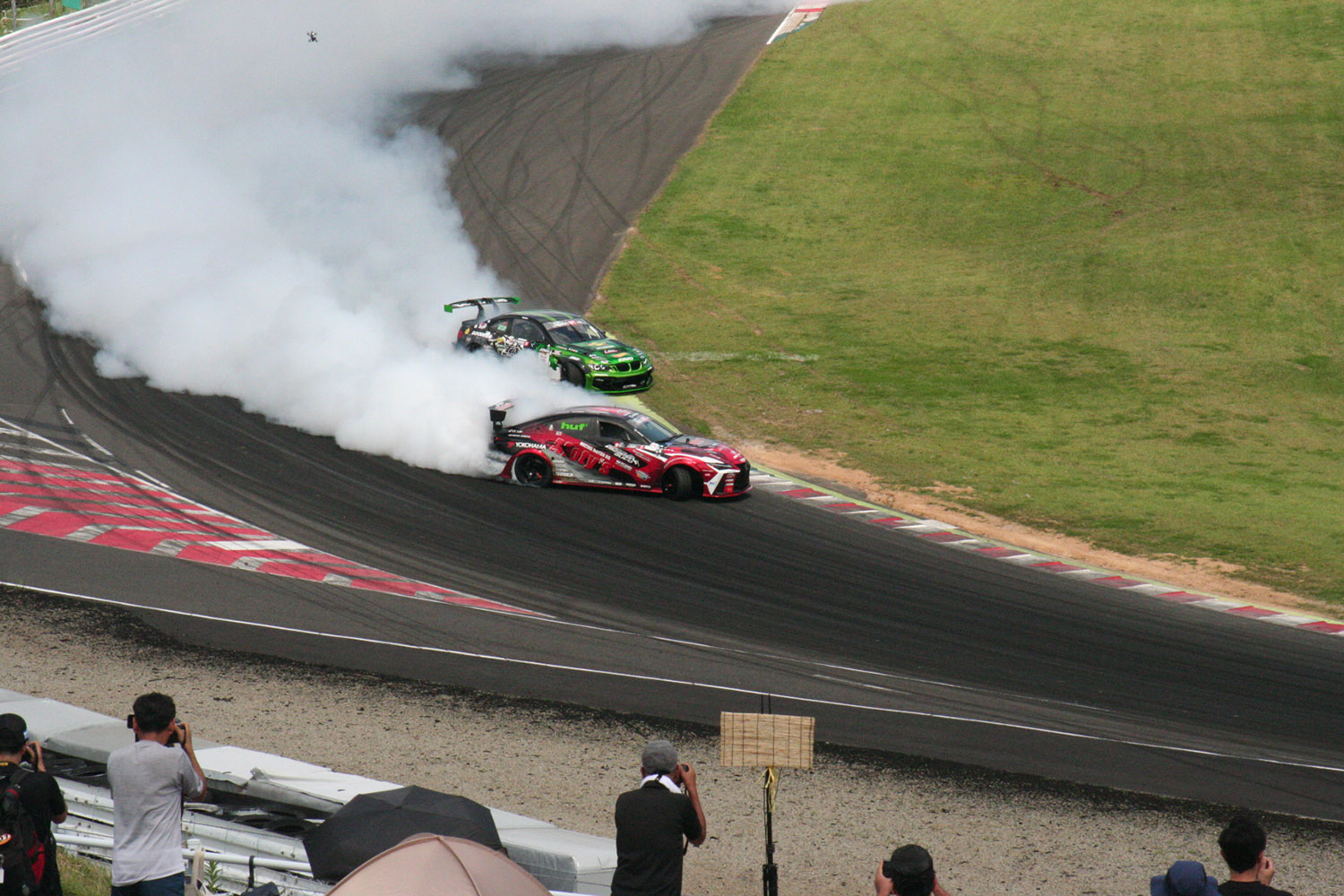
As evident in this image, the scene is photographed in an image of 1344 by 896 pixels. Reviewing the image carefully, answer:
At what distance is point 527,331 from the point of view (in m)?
27.7

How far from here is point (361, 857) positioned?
695cm

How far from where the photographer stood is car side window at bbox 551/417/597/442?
70.5 feet

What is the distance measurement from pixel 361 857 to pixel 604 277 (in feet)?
99.9

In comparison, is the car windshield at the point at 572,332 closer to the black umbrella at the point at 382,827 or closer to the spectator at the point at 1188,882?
the black umbrella at the point at 382,827

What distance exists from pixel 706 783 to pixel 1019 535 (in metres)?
10.0

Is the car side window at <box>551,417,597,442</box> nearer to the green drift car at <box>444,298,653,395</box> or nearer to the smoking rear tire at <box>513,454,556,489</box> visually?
the smoking rear tire at <box>513,454,556,489</box>

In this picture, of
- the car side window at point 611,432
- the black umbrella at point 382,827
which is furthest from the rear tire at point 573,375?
the black umbrella at point 382,827

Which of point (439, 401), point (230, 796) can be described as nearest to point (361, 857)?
point (230, 796)

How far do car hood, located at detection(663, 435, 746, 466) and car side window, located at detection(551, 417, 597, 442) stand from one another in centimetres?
121

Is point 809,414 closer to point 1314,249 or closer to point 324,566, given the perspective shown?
point 324,566

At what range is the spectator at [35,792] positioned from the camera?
6.65 m

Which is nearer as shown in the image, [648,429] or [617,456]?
[617,456]

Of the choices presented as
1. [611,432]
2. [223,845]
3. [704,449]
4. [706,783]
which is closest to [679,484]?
[704,449]

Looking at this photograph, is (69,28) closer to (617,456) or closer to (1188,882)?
(617,456)
